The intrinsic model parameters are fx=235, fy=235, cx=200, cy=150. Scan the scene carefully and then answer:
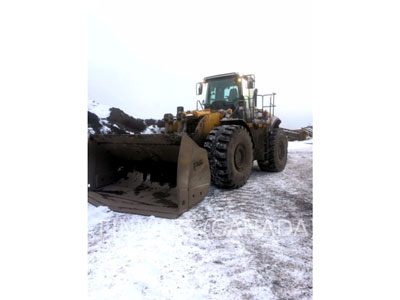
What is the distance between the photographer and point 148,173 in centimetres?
358

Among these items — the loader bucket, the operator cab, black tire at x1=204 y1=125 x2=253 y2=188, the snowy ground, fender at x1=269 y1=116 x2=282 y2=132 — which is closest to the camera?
the snowy ground

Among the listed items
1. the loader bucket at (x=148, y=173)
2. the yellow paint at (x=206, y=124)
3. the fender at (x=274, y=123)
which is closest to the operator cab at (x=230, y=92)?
the yellow paint at (x=206, y=124)

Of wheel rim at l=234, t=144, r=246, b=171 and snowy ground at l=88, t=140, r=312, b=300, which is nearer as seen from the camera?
snowy ground at l=88, t=140, r=312, b=300

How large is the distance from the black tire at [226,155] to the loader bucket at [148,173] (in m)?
0.35

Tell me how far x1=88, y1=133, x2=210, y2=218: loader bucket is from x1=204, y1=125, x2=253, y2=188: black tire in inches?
13.9

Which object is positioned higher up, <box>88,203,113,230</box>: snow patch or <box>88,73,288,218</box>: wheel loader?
<box>88,73,288,218</box>: wheel loader

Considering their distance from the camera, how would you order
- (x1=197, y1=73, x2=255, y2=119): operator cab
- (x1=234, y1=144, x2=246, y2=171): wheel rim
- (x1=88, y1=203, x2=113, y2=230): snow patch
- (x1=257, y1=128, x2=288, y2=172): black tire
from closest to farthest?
1. (x1=88, y1=203, x2=113, y2=230): snow patch
2. (x1=234, y1=144, x2=246, y2=171): wheel rim
3. (x1=197, y1=73, x2=255, y2=119): operator cab
4. (x1=257, y1=128, x2=288, y2=172): black tire

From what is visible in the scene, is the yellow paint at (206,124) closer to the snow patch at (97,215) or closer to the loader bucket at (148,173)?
the loader bucket at (148,173)

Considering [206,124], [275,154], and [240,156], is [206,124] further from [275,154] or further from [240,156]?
[275,154]

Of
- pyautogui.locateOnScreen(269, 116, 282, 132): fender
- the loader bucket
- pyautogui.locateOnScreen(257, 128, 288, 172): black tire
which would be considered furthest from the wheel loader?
pyautogui.locateOnScreen(269, 116, 282, 132): fender

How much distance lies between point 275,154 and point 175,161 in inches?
129

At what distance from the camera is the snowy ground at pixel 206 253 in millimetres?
1429

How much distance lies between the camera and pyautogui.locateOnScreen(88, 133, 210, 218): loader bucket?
271 cm

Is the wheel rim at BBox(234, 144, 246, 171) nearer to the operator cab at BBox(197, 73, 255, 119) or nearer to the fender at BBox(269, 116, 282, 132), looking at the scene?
the operator cab at BBox(197, 73, 255, 119)
